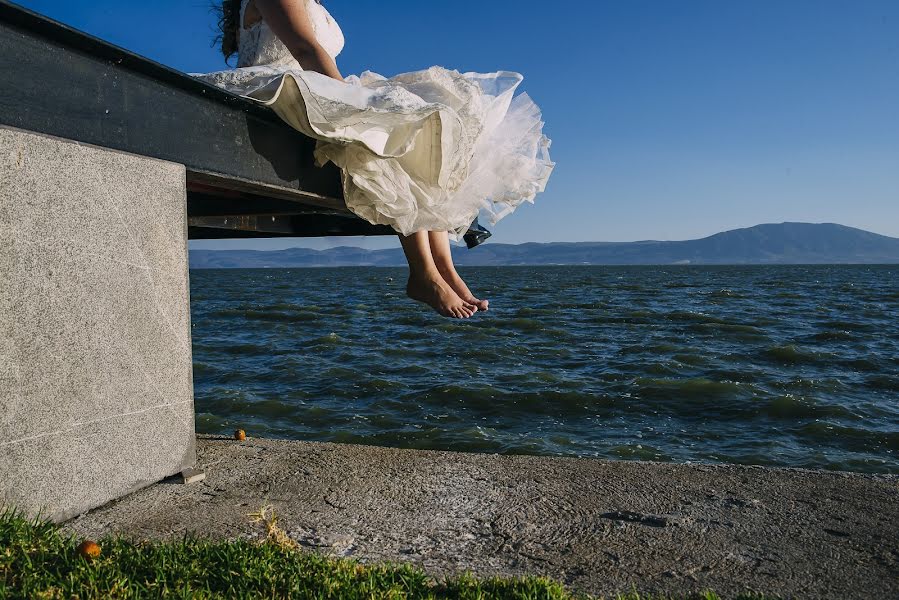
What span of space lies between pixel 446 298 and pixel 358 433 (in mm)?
4445

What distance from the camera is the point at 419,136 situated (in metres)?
3.27

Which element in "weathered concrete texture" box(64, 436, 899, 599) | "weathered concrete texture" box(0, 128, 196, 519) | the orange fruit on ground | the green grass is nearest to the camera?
the green grass

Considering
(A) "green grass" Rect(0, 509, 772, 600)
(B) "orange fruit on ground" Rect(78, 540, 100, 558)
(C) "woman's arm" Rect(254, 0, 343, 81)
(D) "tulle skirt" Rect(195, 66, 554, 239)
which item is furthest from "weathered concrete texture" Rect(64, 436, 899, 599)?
(C) "woman's arm" Rect(254, 0, 343, 81)

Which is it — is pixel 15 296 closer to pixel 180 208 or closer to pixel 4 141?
pixel 4 141

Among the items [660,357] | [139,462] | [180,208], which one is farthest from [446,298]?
[660,357]

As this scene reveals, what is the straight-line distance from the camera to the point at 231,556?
2.21m

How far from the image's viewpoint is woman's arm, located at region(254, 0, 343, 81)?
3.14m

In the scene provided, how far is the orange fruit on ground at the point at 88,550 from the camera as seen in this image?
2133 millimetres

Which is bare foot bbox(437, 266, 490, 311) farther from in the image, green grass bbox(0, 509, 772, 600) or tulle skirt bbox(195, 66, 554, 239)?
green grass bbox(0, 509, 772, 600)

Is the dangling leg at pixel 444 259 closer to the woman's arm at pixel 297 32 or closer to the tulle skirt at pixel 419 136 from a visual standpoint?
the tulle skirt at pixel 419 136

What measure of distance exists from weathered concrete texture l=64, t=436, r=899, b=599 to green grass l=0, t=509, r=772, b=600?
7.9 inches

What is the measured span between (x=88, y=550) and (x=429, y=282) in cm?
207

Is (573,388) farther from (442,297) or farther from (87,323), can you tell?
(87,323)

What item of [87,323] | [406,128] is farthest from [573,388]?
[87,323]
